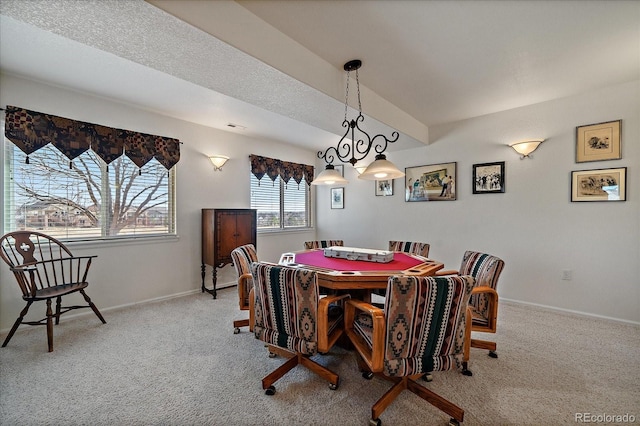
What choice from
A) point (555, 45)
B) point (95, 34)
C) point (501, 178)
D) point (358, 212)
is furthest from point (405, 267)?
point (358, 212)

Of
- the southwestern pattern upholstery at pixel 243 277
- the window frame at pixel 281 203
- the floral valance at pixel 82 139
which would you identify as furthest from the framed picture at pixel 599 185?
the floral valance at pixel 82 139

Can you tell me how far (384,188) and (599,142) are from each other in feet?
8.49

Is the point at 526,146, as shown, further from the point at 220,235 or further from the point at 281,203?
the point at 220,235

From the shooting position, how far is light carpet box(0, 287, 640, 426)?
1612 millimetres

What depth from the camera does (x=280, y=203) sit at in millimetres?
5215

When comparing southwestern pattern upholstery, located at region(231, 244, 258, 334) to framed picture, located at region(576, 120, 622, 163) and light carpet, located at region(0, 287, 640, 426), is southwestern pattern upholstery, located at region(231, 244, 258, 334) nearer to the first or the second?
light carpet, located at region(0, 287, 640, 426)

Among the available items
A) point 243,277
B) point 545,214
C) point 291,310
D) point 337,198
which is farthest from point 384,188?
point 291,310

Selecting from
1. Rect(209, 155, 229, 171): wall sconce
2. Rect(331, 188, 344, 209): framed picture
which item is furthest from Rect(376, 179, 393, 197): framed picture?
Rect(209, 155, 229, 171): wall sconce

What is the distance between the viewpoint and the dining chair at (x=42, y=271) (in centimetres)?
234

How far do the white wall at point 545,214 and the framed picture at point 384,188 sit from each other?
38 centimetres

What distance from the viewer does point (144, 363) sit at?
2.15 meters

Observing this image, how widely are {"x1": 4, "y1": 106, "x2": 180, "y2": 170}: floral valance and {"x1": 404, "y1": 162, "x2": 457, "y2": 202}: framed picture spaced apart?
3463 mm

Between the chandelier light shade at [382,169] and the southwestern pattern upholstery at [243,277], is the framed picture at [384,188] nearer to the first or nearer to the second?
the chandelier light shade at [382,169]

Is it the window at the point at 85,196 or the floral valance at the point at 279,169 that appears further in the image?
the floral valance at the point at 279,169
